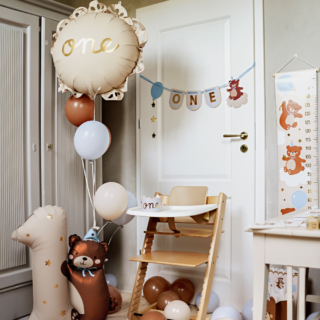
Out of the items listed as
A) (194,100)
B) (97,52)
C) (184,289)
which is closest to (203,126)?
(194,100)

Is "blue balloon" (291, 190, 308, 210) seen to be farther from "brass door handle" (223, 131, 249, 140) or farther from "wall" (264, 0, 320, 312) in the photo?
"brass door handle" (223, 131, 249, 140)

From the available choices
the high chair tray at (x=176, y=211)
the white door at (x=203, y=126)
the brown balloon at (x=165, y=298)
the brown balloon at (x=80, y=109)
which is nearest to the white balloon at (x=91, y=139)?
the brown balloon at (x=80, y=109)

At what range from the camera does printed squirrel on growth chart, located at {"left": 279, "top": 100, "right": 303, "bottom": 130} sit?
2135 mm

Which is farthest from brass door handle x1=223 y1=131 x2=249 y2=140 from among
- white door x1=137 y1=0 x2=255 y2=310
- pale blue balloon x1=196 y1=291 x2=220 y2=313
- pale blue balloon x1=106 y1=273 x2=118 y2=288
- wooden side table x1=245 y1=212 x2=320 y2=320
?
pale blue balloon x1=106 y1=273 x2=118 y2=288

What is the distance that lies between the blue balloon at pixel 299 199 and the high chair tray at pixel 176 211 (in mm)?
471

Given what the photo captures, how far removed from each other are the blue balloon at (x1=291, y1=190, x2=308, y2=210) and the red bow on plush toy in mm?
1113

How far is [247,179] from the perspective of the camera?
2.30 meters

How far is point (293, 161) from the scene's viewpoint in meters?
2.13

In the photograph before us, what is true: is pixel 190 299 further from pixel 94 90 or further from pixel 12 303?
pixel 94 90

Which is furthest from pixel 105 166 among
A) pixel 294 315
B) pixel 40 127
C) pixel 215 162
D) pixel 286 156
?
pixel 294 315

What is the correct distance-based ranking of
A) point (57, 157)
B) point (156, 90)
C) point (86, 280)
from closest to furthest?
point (86, 280)
point (57, 157)
point (156, 90)

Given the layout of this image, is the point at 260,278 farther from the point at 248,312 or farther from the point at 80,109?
the point at 80,109

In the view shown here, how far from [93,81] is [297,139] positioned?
119 centimetres

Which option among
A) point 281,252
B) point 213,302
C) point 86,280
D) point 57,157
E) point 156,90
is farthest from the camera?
point 156,90
